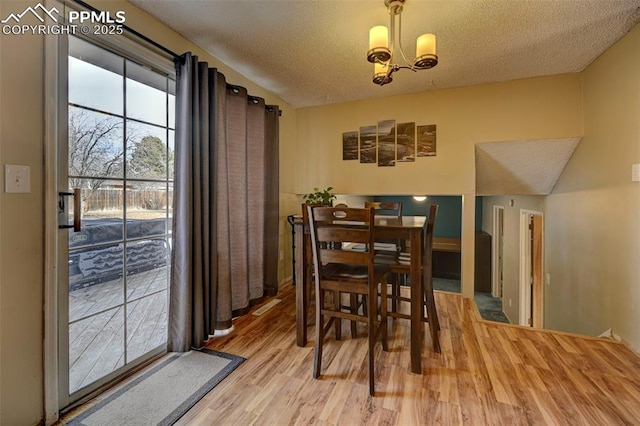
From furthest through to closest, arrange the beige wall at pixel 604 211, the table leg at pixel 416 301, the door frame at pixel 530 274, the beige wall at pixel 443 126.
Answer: the door frame at pixel 530 274 < the beige wall at pixel 443 126 < the beige wall at pixel 604 211 < the table leg at pixel 416 301

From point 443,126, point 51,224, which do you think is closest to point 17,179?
point 51,224

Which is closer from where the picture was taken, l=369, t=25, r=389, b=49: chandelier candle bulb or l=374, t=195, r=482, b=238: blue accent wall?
l=369, t=25, r=389, b=49: chandelier candle bulb

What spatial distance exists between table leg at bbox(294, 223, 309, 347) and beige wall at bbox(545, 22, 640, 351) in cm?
234

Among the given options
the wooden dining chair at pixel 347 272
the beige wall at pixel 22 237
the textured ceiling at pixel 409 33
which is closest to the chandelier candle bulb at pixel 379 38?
the textured ceiling at pixel 409 33

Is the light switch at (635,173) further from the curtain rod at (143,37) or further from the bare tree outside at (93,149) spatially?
the bare tree outside at (93,149)

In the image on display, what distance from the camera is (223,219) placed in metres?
2.30

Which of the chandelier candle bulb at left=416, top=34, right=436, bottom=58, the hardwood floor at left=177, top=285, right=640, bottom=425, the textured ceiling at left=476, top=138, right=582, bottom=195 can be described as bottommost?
the hardwood floor at left=177, top=285, right=640, bottom=425

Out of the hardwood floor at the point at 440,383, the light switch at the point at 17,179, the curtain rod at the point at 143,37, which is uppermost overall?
the curtain rod at the point at 143,37

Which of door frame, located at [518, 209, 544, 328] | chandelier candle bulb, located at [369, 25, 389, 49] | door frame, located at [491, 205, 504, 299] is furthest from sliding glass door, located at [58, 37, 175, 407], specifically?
door frame, located at [491, 205, 504, 299]

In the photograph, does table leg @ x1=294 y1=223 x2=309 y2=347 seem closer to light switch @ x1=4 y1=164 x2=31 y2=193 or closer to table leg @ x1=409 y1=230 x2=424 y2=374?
table leg @ x1=409 y1=230 x2=424 y2=374

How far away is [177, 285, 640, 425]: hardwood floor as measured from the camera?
140 cm

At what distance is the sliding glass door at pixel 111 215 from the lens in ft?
4.89

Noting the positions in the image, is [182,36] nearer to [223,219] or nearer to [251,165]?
[251,165]

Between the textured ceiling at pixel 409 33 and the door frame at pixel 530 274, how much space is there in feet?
6.85
